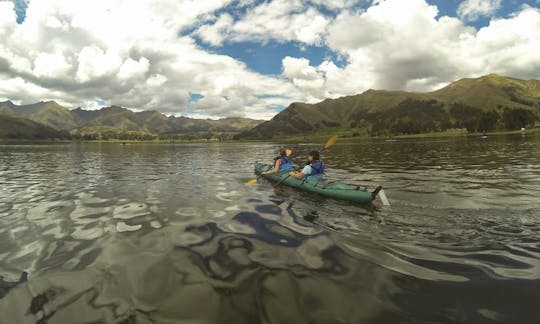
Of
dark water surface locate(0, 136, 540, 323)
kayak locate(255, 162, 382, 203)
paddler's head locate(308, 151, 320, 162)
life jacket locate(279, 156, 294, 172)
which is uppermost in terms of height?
paddler's head locate(308, 151, 320, 162)

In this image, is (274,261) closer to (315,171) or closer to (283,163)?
(315,171)

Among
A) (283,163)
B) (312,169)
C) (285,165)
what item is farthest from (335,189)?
(283,163)

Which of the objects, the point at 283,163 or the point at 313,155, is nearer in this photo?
the point at 313,155

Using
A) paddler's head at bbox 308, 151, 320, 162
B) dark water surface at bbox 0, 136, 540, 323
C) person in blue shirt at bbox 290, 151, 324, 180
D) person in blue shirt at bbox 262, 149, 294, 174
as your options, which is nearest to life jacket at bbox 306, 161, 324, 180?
person in blue shirt at bbox 290, 151, 324, 180

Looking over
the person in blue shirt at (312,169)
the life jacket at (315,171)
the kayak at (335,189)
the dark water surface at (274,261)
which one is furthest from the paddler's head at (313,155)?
the dark water surface at (274,261)

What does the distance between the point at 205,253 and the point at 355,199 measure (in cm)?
971

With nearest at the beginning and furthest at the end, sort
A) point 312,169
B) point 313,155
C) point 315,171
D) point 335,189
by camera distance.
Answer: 1. point 335,189
2. point 313,155
3. point 312,169
4. point 315,171

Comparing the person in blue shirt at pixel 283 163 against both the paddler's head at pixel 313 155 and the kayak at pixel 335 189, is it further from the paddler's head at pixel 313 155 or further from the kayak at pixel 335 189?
the paddler's head at pixel 313 155

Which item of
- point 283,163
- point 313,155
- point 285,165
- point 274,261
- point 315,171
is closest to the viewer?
point 274,261

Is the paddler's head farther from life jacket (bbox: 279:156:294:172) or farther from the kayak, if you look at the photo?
life jacket (bbox: 279:156:294:172)

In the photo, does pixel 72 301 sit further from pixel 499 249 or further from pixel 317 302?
pixel 499 249

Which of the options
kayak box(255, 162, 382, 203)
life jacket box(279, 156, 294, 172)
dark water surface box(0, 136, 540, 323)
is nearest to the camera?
dark water surface box(0, 136, 540, 323)

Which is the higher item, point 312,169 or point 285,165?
point 312,169

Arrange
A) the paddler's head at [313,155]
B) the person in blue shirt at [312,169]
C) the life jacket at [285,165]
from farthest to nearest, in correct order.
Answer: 1. the life jacket at [285,165]
2. the person in blue shirt at [312,169]
3. the paddler's head at [313,155]
